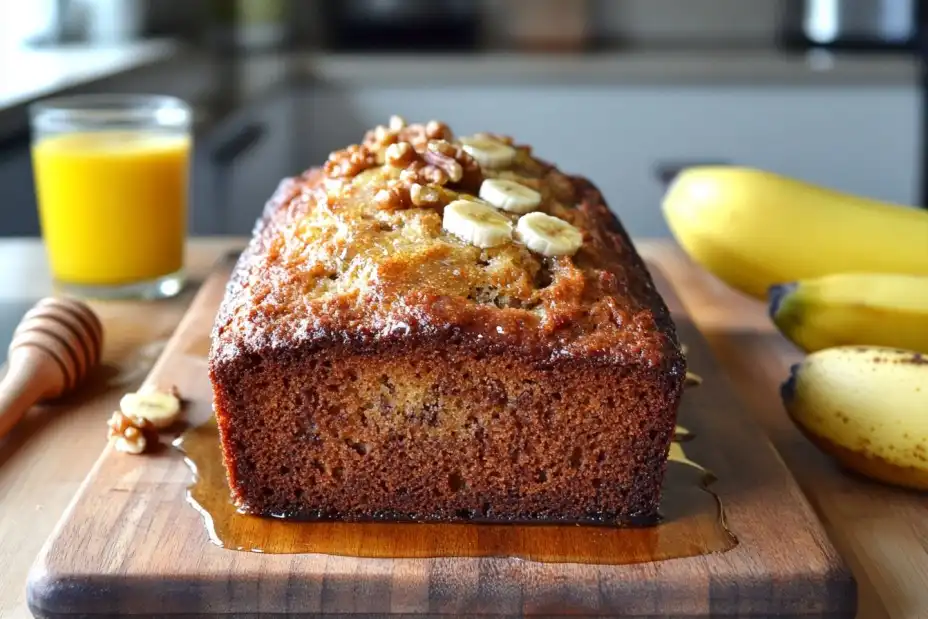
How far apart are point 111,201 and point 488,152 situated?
81 cm

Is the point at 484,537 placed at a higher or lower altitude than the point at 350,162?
lower

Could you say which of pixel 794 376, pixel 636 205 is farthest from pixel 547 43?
pixel 794 376

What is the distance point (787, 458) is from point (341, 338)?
0.68 metres

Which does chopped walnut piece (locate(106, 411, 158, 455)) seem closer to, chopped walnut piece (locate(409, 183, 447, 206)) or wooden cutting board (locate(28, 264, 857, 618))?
wooden cutting board (locate(28, 264, 857, 618))

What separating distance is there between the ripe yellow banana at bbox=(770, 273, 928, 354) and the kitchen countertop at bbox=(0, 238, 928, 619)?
131mm

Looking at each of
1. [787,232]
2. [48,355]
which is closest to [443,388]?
[48,355]

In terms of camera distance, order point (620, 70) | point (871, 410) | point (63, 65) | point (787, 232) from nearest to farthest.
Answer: point (871, 410) < point (787, 232) < point (63, 65) < point (620, 70)

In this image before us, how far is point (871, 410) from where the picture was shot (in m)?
1.27

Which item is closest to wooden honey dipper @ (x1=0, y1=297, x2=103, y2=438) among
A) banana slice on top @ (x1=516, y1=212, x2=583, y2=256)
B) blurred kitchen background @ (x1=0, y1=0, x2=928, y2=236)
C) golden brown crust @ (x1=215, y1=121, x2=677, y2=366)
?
golden brown crust @ (x1=215, y1=121, x2=677, y2=366)

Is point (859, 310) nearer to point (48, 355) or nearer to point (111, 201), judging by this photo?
point (48, 355)

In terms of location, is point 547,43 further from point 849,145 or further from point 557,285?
point 557,285

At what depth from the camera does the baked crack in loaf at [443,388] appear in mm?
1136

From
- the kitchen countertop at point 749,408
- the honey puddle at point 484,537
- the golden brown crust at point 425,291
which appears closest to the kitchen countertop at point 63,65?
the kitchen countertop at point 749,408

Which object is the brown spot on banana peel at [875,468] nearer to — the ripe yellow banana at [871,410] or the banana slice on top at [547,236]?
the ripe yellow banana at [871,410]
